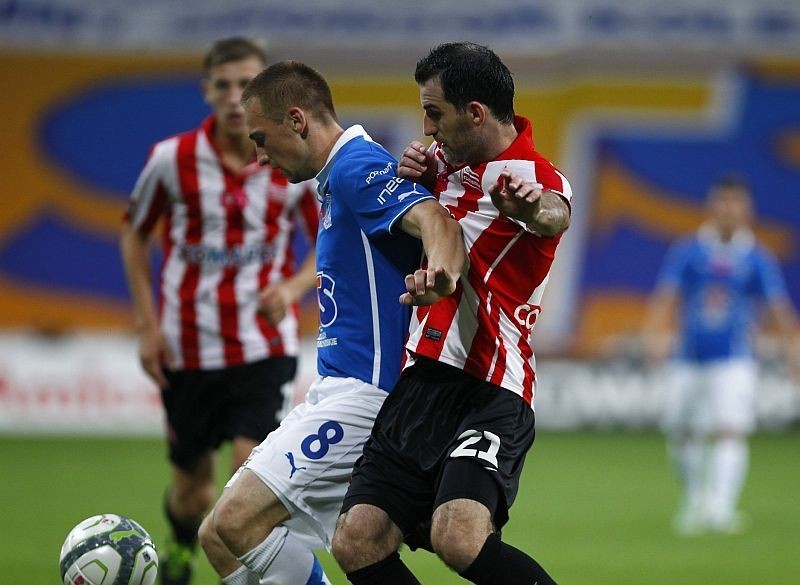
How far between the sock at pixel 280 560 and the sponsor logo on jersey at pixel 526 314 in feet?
3.64

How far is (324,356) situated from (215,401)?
1711 mm

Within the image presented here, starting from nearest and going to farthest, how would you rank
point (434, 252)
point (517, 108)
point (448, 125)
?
point (434, 252) → point (448, 125) → point (517, 108)

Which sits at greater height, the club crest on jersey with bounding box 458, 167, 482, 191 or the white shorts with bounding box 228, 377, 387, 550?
the club crest on jersey with bounding box 458, 167, 482, 191

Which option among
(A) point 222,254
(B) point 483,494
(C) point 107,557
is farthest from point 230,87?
(B) point 483,494

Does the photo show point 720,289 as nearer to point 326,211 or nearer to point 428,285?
point 326,211

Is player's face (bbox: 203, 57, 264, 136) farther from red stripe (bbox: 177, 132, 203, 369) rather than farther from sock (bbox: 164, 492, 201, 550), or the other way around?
sock (bbox: 164, 492, 201, 550)

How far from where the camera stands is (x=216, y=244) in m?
6.41

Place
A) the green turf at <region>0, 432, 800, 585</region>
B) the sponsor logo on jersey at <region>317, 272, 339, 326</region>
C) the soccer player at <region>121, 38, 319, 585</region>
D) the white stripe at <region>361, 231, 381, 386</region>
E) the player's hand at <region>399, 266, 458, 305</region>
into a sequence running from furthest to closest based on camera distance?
the green turf at <region>0, 432, 800, 585</region>
the soccer player at <region>121, 38, 319, 585</region>
the sponsor logo on jersey at <region>317, 272, 339, 326</region>
the white stripe at <region>361, 231, 381, 386</region>
the player's hand at <region>399, 266, 458, 305</region>

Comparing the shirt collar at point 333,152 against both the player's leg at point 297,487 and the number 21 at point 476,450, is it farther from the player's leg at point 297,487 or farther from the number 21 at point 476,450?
the number 21 at point 476,450

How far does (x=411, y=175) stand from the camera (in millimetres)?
4547

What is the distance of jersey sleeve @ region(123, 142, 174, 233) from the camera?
21.0 ft

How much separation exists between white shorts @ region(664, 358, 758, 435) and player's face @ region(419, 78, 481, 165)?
6.40 m

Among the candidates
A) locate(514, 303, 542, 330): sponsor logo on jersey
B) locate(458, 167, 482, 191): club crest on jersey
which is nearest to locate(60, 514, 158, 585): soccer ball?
locate(514, 303, 542, 330): sponsor logo on jersey

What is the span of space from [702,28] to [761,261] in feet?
36.6
